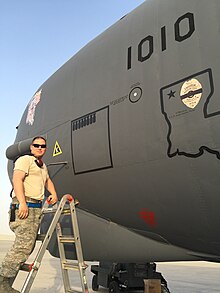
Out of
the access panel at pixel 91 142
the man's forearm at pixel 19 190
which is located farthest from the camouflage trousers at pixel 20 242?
the access panel at pixel 91 142

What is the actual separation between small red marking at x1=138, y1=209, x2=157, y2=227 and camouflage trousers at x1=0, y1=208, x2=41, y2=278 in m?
1.27

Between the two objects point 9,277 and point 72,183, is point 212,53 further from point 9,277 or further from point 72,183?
point 9,277

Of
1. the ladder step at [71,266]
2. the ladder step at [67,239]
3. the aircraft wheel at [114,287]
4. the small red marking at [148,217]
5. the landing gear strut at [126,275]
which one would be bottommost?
the aircraft wheel at [114,287]

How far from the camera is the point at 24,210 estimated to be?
3.64 meters

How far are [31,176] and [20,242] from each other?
2.62 ft

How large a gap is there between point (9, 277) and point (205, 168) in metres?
2.51

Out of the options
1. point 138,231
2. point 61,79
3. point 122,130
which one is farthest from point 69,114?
point 138,231

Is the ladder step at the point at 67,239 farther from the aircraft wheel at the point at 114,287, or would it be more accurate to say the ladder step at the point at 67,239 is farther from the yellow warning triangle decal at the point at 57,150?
the aircraft wheel at the point at 114,287

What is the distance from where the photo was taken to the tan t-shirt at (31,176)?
12.7 feet

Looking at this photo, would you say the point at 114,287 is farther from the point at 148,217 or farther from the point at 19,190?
the point at 19,190

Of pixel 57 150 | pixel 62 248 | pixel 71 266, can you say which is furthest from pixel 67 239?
pixel 57 150

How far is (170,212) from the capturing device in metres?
3.51

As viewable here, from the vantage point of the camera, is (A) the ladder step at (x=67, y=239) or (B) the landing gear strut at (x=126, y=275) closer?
(A) the ladder step at (x=67, y=239)

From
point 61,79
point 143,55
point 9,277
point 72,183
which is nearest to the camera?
point 9,277
